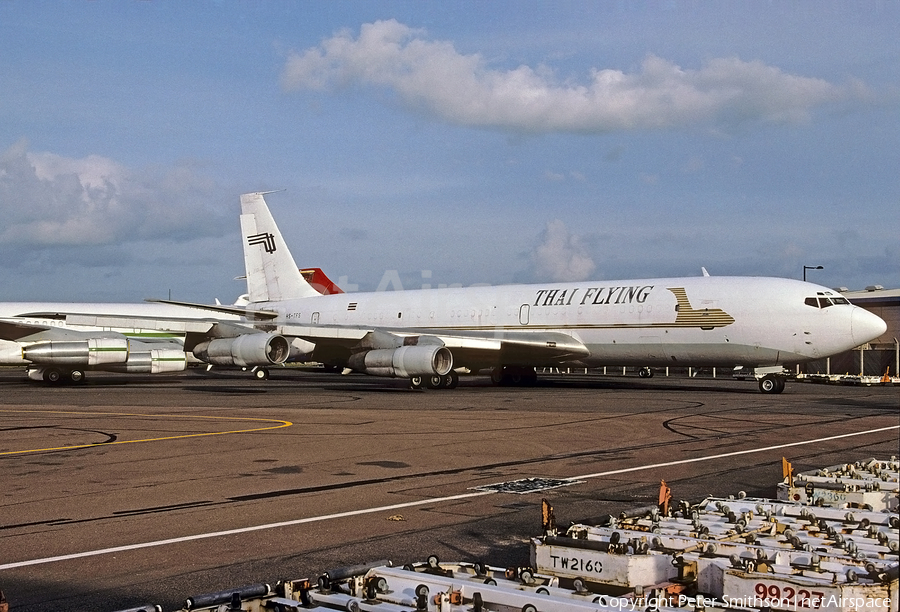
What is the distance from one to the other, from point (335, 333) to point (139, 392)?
7.80 meters

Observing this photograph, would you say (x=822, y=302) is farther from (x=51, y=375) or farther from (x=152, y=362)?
(x=51, y=375)

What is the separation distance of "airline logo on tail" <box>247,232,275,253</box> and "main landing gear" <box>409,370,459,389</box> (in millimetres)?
13753

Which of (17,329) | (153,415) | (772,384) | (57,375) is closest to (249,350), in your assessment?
(57,375)

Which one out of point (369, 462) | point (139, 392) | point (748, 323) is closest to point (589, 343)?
point (748, 323)

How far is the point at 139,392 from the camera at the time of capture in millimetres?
34250

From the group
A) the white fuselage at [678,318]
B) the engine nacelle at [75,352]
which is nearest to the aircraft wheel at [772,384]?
the white fuselage at [678,318]

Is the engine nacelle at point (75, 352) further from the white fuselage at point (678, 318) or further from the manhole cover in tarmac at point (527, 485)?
the manhole cover in tarmac at point (527, 485)

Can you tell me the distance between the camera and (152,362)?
39.1 metres

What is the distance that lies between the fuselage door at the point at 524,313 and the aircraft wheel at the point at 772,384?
31.5ft

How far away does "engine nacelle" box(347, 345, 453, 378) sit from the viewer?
1273 inches

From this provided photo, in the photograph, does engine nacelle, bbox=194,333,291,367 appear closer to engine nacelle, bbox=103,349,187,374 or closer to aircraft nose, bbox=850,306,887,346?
engine nacelle, bbox=103,349,187,374

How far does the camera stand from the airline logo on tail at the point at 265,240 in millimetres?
46312

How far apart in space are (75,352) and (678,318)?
24.6 metres

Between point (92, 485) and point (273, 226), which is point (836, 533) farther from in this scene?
point (273, 226)
